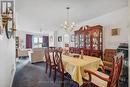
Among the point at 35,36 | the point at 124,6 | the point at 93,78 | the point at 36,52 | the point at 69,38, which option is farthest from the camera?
the point at 35,36

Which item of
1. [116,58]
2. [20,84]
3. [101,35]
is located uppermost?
[101,35]

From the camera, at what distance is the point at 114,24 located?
5.07m

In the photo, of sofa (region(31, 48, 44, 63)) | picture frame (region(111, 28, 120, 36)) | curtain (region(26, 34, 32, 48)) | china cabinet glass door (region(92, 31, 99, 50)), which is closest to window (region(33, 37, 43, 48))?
curtain (region(26, 34, 32, 48))

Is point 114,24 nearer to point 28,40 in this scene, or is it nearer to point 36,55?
point 36,55

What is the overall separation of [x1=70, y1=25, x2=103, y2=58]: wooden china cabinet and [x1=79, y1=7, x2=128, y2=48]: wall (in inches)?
10.5

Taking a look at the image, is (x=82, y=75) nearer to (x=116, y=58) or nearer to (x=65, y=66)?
(x=65, y=66)

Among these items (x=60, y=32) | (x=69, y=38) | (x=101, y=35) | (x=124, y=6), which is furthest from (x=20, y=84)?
(x=60, y=32)

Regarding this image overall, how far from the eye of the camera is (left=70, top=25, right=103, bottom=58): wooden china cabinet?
5494mm

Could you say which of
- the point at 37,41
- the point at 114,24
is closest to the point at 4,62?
the point at 114,24

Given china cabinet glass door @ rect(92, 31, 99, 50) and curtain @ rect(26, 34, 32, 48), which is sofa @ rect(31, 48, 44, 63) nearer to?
china cabinet glass door @ rect(92, 31, 99, 50)

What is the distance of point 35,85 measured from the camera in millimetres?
3414

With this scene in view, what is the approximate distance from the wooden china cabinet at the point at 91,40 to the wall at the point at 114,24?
0.88 feet

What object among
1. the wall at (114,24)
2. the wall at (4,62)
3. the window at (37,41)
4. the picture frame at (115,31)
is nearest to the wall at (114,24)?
the wall at (114,24)

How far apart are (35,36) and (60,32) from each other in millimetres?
3879
